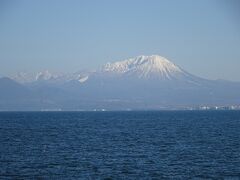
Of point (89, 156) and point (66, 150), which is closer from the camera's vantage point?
point (89, 156)

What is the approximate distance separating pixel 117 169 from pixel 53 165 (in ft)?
14.6

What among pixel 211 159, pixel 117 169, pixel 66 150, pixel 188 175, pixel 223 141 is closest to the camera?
pixel 188 175

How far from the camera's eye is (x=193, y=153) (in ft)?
165

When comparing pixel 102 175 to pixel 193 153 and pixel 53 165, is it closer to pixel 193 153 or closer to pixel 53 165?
pixel 53 165

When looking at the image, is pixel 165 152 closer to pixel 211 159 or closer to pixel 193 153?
pixel 193 153

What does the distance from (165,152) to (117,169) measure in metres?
11.6

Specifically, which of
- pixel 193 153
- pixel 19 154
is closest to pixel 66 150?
pixel 19 154

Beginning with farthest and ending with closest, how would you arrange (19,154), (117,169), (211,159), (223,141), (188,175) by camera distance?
(223,141)
(19,154)
(211,159)
(117,169)
(188,175)

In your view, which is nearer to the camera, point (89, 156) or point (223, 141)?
point (89, 156)

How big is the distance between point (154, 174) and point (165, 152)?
43.0ft

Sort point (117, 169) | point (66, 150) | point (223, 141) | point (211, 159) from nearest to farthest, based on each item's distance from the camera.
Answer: point (117, 169)
point (211, 159)
point (66, 150)
point (223, 141)

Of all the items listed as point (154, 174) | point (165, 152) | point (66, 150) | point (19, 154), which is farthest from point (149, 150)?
point (154, 174)

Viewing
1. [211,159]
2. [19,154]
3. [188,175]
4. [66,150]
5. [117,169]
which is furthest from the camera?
[66,150]

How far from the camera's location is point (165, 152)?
51.9 meters
